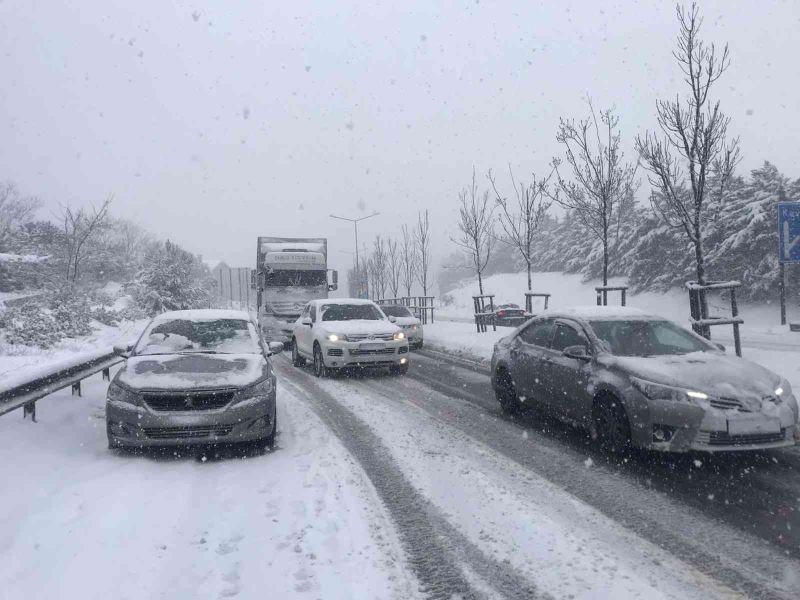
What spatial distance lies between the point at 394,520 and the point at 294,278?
56.1 feet

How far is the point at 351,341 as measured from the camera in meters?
11.8

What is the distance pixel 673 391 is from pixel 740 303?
31.6 m

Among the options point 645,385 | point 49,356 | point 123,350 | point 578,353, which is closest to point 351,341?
point 123,350

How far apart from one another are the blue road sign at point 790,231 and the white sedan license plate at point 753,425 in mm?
4680

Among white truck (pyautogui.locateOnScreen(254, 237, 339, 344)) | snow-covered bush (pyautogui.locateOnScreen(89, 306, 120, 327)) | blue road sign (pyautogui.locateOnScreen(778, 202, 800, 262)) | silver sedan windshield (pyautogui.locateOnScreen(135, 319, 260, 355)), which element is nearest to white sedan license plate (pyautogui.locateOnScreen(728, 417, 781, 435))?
blue road sign (pyautogui.locateOnScreen(778, 202, 800, 262))

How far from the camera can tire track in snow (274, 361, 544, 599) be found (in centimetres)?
335

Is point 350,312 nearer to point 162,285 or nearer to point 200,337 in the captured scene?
point 200,337

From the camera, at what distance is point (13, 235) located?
137 feet

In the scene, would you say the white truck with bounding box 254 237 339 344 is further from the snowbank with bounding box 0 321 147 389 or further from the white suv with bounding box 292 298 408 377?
the white suv with bounding box 292 298 408 377

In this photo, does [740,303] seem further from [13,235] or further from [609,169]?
[13,235]

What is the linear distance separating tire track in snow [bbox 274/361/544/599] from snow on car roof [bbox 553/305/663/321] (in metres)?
2.85

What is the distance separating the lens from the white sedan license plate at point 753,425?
5.03m

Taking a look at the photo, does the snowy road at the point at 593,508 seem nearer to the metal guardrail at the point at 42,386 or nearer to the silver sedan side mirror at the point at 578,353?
the silver sedan side mirror at the point at 578,353

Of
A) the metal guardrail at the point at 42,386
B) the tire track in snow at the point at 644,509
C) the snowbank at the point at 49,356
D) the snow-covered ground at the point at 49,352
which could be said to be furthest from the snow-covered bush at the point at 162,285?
the tire track in snow at the point at 644,509
